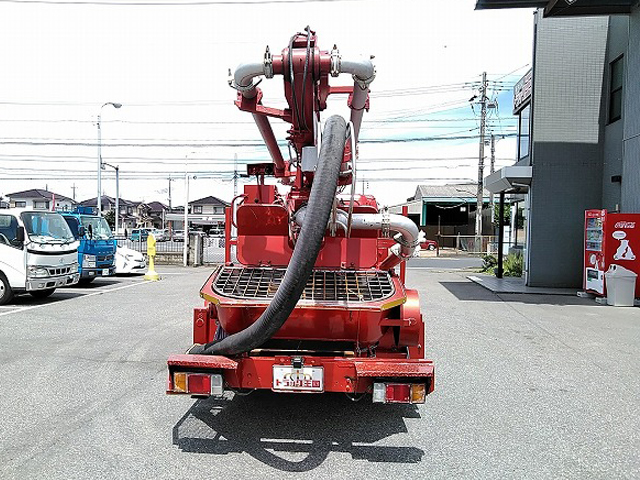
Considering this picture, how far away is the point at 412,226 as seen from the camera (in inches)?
182

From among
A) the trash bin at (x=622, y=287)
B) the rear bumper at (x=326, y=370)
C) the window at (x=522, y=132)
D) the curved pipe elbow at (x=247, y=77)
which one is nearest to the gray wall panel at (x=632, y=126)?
the trash bin at (x=622, y=287)

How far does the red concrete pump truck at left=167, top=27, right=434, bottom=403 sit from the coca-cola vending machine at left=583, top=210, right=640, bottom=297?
10464mm

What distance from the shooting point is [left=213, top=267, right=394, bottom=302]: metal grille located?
4516 mm

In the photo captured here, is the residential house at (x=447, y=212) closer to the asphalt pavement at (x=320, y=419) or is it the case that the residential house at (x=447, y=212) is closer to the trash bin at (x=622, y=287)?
the trash bin at (x=622, y=287)

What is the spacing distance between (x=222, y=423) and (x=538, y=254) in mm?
13784

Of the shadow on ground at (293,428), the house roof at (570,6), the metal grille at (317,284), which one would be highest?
the house roof at (570,6)

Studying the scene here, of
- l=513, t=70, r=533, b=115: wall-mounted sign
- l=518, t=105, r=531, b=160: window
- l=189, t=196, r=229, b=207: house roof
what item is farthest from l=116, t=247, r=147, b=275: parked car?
l=189, t=196, r=229, b=207: house roof

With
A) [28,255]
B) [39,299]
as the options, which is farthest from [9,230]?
[39,299]

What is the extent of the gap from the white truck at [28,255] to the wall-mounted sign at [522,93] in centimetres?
1496

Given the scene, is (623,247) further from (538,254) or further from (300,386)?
(300,386)

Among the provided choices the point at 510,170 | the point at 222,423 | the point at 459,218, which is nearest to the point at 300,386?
the point at 222,423

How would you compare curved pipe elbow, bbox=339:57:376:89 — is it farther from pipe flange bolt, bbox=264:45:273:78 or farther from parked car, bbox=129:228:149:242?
parked car, bbox=129:228:149:242

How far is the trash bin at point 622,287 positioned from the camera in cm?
1282

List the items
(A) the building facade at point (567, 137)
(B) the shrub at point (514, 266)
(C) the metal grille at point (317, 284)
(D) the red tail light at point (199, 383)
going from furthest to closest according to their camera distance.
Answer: (B) the shrub at point (514, 266), (A) the building facade at point (567, 137), (C) the metal grille at point (317, 284), (D) the red tail light at point (199, 383)
